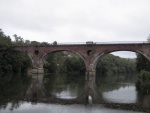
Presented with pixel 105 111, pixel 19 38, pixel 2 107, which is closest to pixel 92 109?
pixel 105 111

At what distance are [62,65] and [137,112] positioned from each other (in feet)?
248

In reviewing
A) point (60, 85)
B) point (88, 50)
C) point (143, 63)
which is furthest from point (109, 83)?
point (143, 63)

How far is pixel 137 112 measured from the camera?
51.1 ft

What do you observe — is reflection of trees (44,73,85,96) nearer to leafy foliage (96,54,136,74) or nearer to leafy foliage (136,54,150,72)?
leafy foliage (136,54,150,72)

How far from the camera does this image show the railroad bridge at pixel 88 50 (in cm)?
5228

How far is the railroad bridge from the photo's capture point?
52281 mm

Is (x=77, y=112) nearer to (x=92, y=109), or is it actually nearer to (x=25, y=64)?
(x=92, y=109)

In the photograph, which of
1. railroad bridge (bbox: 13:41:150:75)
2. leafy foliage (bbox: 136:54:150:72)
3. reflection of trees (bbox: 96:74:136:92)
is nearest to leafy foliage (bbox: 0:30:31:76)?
railroad bridge (bbox: 13:41:150:75)

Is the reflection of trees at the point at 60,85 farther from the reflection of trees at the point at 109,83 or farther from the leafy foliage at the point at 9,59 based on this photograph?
the leafy foliage at the point at 9,59

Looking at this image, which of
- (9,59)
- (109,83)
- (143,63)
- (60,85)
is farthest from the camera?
(9,59)

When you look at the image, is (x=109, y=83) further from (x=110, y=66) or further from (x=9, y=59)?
(x=110, y=66)

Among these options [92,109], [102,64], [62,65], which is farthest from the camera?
[102,64]

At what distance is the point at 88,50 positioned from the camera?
188 feet

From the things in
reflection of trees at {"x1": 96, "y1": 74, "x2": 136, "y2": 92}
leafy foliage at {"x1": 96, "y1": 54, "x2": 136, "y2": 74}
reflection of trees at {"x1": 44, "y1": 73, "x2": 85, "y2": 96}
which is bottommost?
reflection of trees at {"x1": 96, "y1": 74, "x2": 136, "y2": 92}
